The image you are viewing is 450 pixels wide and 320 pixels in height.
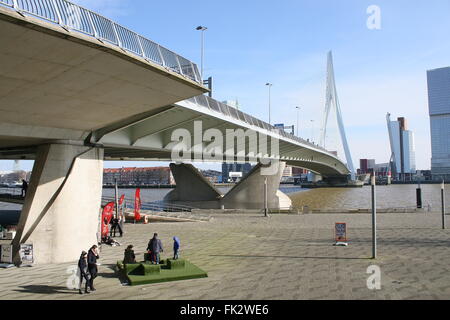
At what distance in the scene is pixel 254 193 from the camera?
47219 mm

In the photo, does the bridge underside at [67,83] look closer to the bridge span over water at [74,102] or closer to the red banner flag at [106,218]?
the bridge span over water at [74,102]

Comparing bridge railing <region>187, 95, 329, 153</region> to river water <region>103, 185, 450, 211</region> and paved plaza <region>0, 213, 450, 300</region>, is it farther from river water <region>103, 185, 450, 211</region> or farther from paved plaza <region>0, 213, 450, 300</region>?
river water <region>103, 185, 450, 211</region>

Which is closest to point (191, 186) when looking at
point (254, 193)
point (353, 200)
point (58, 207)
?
point (254, 193)

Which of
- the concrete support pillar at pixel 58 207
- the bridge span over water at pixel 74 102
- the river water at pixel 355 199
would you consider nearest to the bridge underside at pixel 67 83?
the bridge span over water at pixel 74 102

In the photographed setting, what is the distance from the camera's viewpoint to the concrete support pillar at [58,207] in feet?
49.6

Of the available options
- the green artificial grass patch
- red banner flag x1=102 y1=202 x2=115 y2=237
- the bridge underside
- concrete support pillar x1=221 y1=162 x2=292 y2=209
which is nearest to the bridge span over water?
the bridge underside

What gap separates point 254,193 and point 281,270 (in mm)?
33926

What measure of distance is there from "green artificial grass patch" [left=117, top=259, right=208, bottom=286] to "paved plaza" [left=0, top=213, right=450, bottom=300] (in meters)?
0.29

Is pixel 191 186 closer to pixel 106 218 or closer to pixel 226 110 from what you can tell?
pixel 226 110

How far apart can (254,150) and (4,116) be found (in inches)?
1178

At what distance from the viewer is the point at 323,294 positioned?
10.4 meters

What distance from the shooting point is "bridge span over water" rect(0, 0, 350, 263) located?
9375 millimetres

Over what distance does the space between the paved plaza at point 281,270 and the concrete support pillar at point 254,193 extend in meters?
23.9
